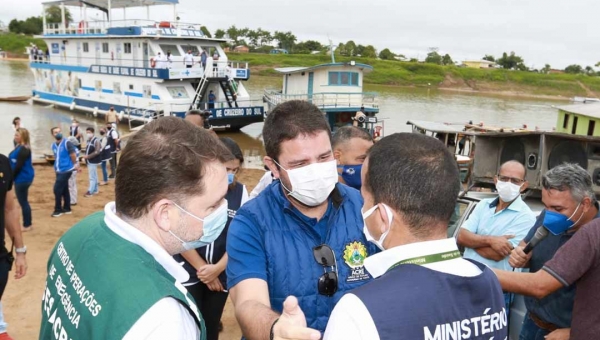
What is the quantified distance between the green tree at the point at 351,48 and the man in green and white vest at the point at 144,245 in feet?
243

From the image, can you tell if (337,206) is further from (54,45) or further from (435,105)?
(435,105)

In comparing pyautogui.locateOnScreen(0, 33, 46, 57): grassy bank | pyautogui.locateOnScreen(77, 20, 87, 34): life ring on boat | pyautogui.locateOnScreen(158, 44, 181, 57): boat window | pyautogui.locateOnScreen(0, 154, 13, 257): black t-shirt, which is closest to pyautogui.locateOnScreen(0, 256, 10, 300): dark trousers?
pyautogui.locateOnScreen(0, 154, 13, 257): black t-shirt

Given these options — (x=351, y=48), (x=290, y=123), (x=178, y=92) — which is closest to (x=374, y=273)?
(x=290, y=123)

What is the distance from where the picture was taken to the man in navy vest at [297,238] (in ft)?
6.76

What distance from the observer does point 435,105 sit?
37.7 meters

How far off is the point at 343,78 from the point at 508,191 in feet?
64.9

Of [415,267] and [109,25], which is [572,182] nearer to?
[415,267]

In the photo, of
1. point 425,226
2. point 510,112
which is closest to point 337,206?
point 425,226

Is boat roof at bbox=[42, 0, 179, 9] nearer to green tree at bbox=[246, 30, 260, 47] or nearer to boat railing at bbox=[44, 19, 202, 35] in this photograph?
boat railing at bbox=[44, 19, 202, 35]

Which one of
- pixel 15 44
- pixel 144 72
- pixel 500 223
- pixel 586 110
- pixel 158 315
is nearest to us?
pixel 158 315

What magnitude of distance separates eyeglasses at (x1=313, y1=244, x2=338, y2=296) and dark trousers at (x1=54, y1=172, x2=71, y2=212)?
290 inches

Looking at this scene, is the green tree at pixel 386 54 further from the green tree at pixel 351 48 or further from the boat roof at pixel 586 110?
the boat roof at pixel 586 110

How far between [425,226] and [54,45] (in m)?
32.2

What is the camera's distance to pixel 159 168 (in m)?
1.50
